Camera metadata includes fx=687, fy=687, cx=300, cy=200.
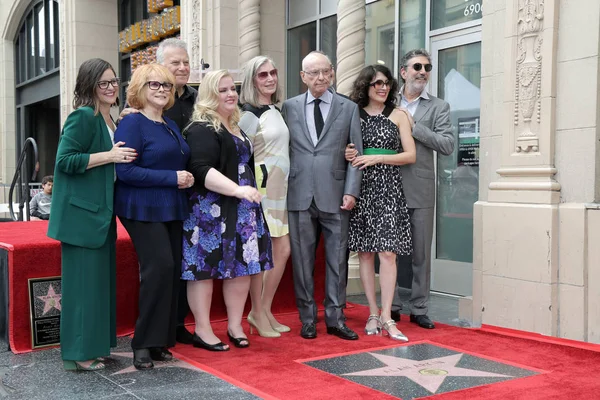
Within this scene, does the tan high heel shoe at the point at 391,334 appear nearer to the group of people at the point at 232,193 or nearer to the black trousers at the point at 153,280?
the group of people at the point at 232,193

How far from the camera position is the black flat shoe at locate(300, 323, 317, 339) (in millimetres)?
5163

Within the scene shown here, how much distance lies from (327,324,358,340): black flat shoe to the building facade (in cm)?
117

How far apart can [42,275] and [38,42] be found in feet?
55.2

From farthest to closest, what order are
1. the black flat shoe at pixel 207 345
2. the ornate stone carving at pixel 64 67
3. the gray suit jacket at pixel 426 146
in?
the ornate stone carving at pixel 64 67 < the gray suit jacket at pixel 426 146 < the black flat shoe at pixel 207 345

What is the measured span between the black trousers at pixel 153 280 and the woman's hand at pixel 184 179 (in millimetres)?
273

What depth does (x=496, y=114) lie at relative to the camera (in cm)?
562

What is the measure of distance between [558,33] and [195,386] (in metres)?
3.58

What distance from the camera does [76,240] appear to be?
4137mm

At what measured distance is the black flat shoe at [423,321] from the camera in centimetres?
552

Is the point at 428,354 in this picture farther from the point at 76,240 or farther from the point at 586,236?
the point at 76,240

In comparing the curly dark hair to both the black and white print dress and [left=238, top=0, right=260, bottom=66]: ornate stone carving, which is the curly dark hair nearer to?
the black and white print dress

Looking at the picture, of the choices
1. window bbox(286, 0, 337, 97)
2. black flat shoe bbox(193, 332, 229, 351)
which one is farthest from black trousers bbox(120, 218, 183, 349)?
window bbox(286, 0, 337, 97)

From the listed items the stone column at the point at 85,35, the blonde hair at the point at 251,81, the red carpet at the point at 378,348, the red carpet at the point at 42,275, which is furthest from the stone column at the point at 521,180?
the stone column at the point at 85,35

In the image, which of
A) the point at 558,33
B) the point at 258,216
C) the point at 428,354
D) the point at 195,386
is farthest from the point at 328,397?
the point at 558,33
